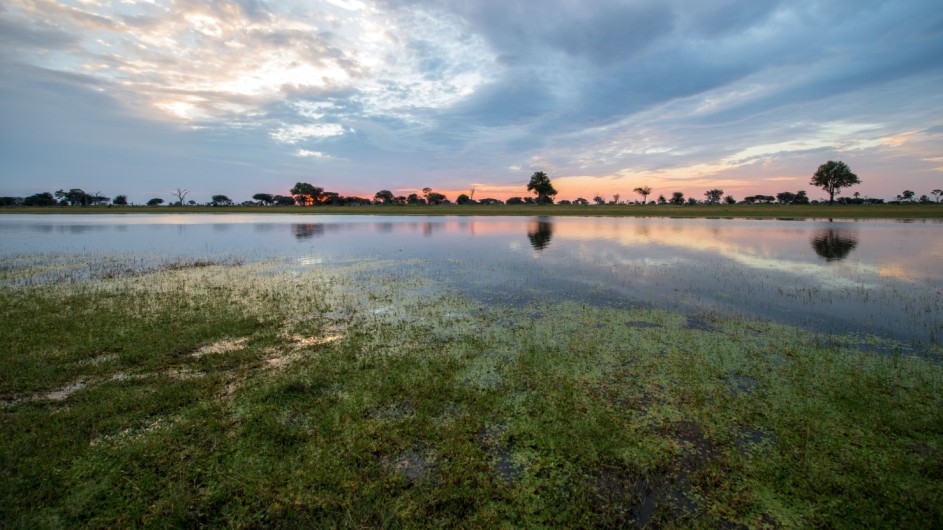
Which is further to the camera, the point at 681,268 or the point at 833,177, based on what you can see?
the point at 833,177

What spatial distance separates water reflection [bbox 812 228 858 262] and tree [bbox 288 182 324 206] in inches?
7532

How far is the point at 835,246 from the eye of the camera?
30.9 m

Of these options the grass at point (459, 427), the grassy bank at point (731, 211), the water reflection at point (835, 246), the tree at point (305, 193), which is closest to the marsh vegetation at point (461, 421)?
the grass at point (459, 427)

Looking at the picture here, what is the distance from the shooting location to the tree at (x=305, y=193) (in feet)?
620

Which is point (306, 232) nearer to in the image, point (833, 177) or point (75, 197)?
point (833, 177)

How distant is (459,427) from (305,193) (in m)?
204

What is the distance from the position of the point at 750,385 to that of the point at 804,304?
30.7ft

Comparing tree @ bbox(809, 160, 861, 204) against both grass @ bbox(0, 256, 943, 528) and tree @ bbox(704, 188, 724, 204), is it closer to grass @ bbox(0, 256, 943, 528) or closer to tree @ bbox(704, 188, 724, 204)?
tree @ bbox(704, 188, 724, 204)

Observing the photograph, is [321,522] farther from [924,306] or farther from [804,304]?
[924,306]

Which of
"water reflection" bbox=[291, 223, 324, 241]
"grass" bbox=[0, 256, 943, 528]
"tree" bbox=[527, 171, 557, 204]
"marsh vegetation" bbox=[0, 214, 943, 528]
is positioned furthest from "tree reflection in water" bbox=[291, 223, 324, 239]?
"tree" bbox=[527, 171, 557, 204]

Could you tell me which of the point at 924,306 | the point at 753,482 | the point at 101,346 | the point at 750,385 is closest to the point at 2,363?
the point at 101,346

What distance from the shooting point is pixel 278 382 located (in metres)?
8.09

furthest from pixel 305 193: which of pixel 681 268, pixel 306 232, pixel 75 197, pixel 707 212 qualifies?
pixel 681 268

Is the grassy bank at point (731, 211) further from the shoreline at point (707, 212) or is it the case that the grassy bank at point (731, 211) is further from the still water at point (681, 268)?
the still water at point (681, 268)
